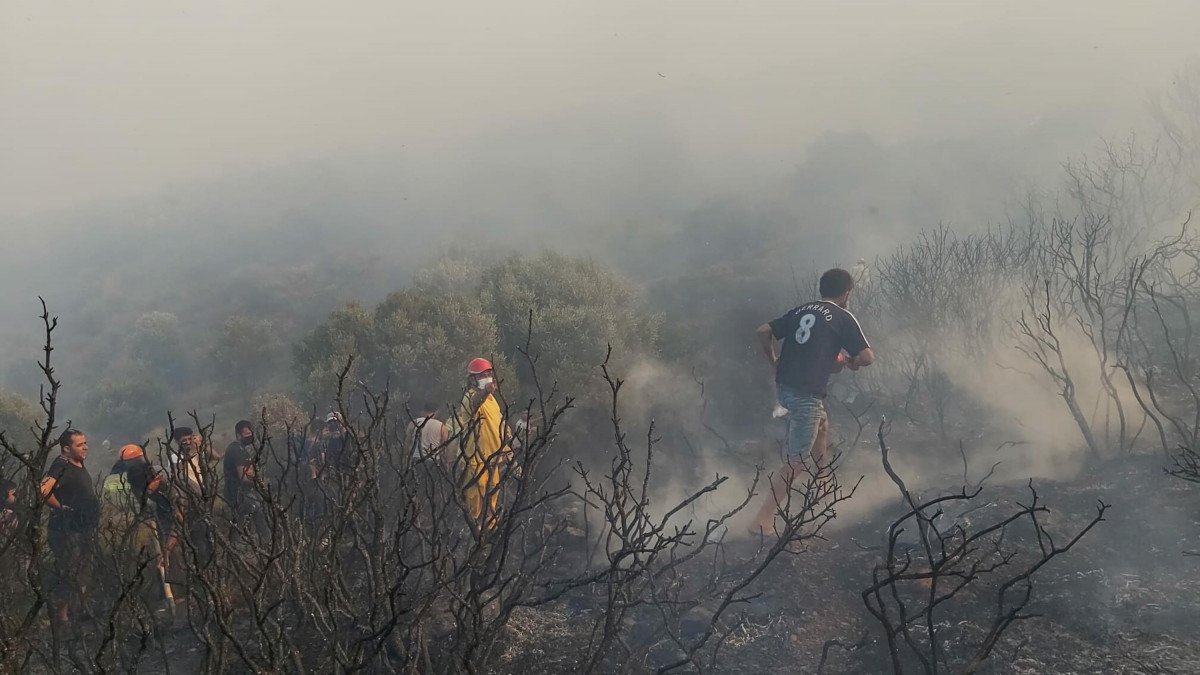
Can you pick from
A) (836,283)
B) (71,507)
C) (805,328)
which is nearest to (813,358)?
(805,328)

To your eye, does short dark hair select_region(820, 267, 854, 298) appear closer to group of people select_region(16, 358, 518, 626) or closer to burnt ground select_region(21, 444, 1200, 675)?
burnt ground select_region(21, 444, 1200, 675)

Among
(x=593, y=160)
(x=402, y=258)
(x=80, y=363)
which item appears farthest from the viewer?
(x=593, y=160)

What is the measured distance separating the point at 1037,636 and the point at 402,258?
1023 inches

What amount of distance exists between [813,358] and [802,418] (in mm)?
479

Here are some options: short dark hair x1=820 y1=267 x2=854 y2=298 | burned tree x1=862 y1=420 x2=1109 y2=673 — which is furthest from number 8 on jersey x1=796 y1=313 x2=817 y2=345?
burned tree x1=862 y1=420 x2=1109 y2=673

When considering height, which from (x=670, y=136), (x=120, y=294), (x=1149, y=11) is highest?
(x=1149, y=11)

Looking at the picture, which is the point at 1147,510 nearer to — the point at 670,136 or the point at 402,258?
the point at 402,258

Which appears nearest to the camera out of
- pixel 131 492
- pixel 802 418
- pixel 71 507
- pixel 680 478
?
pixel 71 507

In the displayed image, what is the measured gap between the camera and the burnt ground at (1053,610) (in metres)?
3.61

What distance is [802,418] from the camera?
18.5 feet

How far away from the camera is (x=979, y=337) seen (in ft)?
26.6

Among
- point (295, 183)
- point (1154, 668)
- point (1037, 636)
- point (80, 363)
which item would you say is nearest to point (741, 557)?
point (1037, 636)

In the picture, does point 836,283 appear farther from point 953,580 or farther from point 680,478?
point 680,478

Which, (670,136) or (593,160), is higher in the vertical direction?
(670,136)
